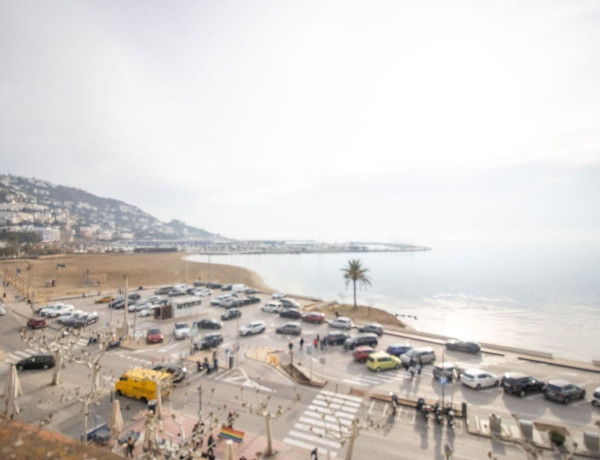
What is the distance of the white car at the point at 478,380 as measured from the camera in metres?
22.6

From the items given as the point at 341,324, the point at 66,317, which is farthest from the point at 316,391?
the point at 66,317

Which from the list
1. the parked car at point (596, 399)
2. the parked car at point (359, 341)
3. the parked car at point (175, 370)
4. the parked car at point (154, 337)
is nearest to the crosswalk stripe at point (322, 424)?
the parked car at point (175, 370)

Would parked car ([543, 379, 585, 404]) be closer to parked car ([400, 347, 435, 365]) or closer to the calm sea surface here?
parked car ([400, 347, 435, 365])

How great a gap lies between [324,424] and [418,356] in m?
12.8

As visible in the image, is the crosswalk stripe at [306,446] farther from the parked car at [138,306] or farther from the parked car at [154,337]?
the parked car at [138,306]

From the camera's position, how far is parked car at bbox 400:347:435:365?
87.9ft

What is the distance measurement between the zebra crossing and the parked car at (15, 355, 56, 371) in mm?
17987

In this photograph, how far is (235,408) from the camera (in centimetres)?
1861

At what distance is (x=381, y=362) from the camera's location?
25453 mm

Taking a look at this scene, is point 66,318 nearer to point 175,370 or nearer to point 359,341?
point 175,370

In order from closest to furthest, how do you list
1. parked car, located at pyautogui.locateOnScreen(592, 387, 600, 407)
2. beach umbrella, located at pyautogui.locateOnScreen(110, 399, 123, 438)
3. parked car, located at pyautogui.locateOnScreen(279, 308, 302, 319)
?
beach umbrella, located at pyautogui.locateOnScreen(110, 399, 123, 438) < parked car, located at pyautogui.locateOnScreen(592, 387, 600, 407) < parked car, located at pyautogui.locateOnScreen(279, 308, 302, 319)

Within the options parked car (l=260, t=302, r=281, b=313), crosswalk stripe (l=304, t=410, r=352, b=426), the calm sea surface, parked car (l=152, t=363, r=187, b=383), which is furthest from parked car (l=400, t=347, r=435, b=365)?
the calm sea surface

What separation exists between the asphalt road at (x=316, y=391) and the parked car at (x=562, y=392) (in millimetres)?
383

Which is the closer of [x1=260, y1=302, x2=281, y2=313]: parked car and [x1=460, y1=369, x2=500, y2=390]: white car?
[x1=460, y1=369, x2=500, y2=390]: white car
